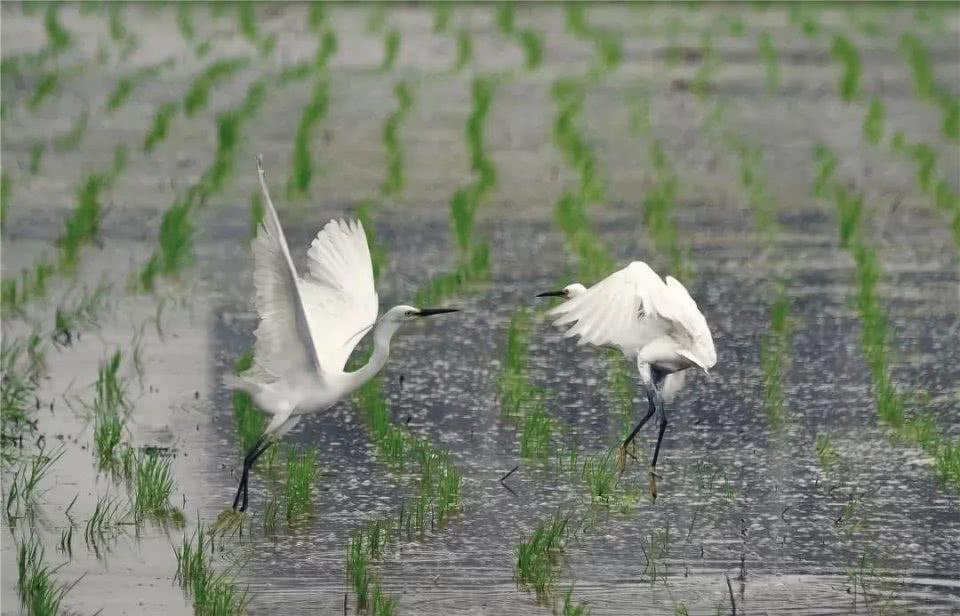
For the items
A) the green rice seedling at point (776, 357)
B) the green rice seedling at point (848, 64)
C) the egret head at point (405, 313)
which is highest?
the green rice seedling at point (848, 64)

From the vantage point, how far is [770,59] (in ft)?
73.8

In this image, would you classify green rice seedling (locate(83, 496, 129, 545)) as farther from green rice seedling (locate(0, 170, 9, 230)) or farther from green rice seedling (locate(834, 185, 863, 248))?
green rice seedling (locate(834, 185, 863, 248))

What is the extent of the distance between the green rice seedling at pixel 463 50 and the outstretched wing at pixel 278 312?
50.6 feet

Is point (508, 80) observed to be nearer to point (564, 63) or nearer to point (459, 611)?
point (564, 63)

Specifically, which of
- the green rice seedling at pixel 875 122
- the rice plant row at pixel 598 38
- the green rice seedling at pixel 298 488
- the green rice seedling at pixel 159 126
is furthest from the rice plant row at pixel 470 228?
the rice plant row at pixel 598 38

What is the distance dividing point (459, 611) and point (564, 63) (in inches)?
693

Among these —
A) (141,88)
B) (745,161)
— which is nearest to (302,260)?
(745,161)

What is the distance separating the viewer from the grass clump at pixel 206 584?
16.8 feet

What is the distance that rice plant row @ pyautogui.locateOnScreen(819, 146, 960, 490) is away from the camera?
274 inches

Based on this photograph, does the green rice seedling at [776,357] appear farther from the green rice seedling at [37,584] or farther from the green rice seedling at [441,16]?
the green rice seedling at [441,16]

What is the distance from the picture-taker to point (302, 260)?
11.0 m

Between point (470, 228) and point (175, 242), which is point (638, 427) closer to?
point (175, 242)

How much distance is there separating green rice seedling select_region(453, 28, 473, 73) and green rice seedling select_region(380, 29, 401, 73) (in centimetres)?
68

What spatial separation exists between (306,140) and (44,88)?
4.23 meters
